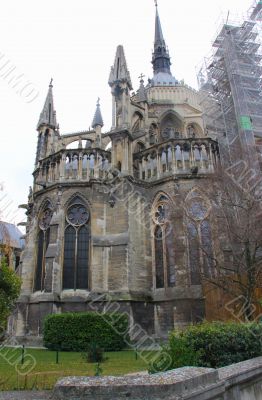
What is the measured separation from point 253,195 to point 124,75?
12.6 metres

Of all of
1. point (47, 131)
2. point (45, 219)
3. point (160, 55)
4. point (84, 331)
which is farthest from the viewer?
point (160, 55)

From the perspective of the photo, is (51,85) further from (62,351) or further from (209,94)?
(62,351)

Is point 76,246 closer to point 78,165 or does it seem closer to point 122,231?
point 122,231

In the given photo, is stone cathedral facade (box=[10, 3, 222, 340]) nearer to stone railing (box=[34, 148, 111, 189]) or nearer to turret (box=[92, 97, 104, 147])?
stone railing (box=[34, 148, 111, 189])

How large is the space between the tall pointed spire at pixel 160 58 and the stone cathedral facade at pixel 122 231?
653 inches

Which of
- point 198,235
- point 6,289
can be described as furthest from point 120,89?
point 6,289

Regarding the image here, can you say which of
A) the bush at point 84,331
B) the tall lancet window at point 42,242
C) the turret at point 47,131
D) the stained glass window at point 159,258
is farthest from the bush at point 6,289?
the turret at point 47,131

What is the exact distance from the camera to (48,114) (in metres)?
25.6

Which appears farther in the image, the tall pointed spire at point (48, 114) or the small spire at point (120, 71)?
the tall pointed spire at point (48, 114)

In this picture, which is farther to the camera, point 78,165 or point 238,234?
point 78,165

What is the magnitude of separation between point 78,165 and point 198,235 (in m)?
8.26

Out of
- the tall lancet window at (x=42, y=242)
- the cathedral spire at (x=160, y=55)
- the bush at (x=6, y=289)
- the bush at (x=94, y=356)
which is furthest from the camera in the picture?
the cathedral spire at (x=160, y=55)

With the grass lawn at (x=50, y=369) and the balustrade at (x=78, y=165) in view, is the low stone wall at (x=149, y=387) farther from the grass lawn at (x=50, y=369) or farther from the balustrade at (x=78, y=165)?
the balustrade at (x=78, y=165)

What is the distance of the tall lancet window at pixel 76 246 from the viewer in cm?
1850
